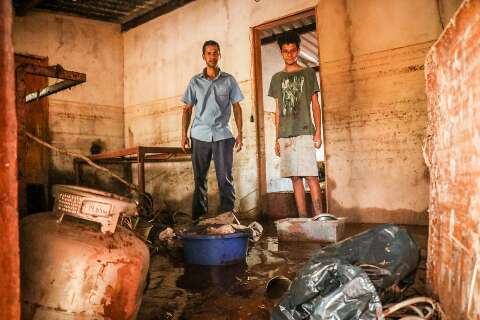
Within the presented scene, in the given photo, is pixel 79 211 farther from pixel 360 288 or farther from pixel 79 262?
pixel 360 288

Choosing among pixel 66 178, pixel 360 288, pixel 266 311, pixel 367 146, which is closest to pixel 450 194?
pixel 360 288

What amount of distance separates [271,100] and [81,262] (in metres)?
7.12

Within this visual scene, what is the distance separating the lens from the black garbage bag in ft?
4.67

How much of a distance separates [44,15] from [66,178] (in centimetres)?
334

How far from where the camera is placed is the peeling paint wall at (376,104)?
4.64 meters

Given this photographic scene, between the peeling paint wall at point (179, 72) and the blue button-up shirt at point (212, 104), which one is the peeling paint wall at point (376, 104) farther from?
the blue button-up shirt at point (212, 104)

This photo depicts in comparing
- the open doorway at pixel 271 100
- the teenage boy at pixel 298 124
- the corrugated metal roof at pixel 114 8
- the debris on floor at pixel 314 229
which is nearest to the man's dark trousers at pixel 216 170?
the teenage boy at pixel 298 124

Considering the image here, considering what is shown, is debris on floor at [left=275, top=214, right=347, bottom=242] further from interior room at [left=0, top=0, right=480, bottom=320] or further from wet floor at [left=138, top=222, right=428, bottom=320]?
wet floor at [left=138, top=222, right=428, bottom=320]

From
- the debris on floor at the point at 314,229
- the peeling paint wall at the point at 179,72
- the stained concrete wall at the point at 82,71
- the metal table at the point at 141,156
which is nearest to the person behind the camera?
the debris on floor at the point at 314,229

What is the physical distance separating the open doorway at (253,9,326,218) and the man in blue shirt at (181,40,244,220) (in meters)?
1.43

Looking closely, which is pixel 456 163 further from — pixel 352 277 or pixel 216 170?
pixel 216 170

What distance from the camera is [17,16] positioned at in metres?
6.80

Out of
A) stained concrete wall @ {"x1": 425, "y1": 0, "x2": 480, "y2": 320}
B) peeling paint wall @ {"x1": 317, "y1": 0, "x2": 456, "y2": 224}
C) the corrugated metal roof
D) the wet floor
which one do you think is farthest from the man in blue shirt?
the corrugated metal roof

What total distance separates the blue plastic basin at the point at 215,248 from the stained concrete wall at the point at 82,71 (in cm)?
538
